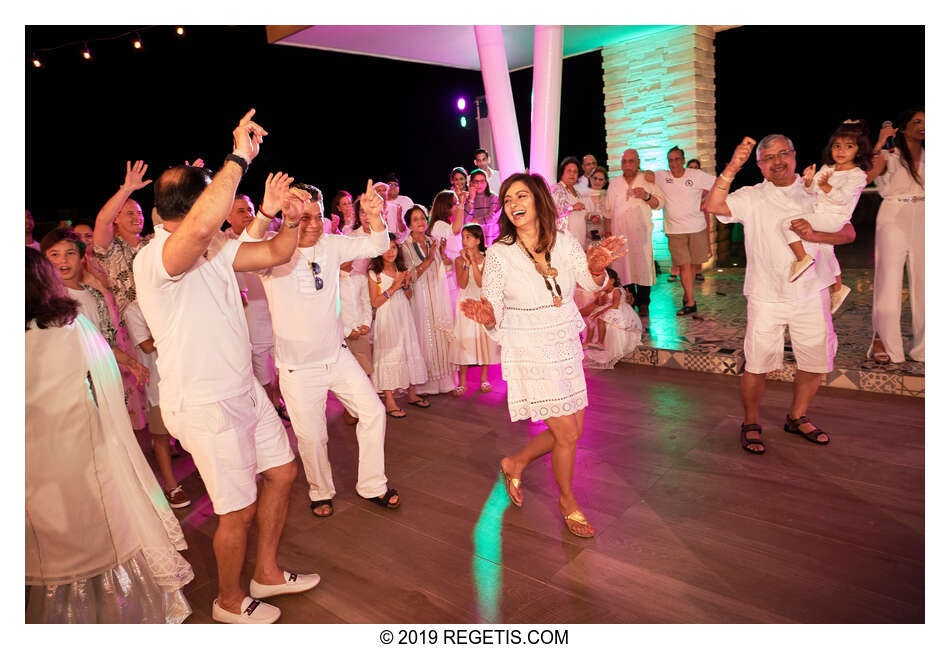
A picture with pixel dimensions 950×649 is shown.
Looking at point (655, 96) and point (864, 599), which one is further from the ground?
point (655, 96)

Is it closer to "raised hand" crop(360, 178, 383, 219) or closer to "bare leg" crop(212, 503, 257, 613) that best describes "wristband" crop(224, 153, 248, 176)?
"raised hand" crop(360, 178, 383, 219)

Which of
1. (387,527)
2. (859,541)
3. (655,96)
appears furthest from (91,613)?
(655,96)

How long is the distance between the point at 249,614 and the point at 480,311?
1.50m

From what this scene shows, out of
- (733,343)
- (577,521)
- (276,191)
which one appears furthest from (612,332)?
(276,191)

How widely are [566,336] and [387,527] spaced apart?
1291mm

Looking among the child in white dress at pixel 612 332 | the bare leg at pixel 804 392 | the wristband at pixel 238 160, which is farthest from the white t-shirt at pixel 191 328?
the child in white dress at pixel 612 332

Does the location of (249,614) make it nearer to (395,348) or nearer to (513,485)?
(513,485)

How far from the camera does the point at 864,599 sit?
2322 mm

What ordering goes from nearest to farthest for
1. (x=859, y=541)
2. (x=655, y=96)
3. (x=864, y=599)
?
(x=864, y=599), (x=859, y=541), (x=655, y=96)

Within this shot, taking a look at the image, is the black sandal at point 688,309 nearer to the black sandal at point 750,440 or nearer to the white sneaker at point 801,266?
the black sandal at point 750,440

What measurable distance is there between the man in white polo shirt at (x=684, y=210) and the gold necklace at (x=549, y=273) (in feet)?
14.5

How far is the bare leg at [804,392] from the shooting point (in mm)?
3689

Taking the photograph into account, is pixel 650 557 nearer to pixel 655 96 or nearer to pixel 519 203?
pixel 519 203

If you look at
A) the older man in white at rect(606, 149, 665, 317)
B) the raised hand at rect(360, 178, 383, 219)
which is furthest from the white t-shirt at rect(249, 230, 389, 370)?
the older man in white at rect(606, 149, 665, 317)
